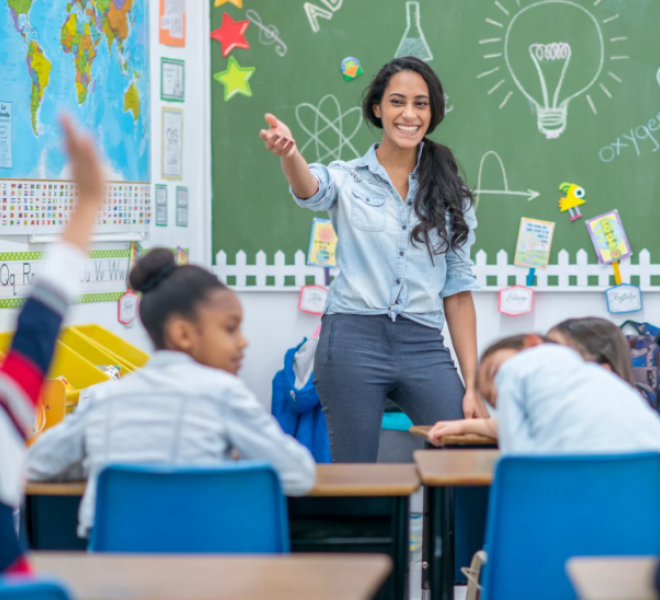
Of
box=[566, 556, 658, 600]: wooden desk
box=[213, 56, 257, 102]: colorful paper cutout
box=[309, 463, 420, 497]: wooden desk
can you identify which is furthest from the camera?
box=[213, 56, 257, 102]: colorful paper cutout

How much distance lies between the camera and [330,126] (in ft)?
13.5

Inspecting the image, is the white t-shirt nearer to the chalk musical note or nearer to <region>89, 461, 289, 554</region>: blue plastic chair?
<region>89, 461, 289, 554</region>: blue plastic chair

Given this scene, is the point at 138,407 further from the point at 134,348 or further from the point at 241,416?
the point at 134,348

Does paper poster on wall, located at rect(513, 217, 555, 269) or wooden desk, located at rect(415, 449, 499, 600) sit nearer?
wooden desk, located at rect(415, 449, 499, 600)

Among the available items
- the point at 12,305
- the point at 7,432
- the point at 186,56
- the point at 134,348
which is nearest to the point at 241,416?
the point at 7,432

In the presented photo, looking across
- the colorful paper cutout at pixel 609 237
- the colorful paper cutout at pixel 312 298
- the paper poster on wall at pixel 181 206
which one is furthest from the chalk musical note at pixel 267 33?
the colorful paper cutout at pixel 609 237

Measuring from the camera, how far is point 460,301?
2.64 m

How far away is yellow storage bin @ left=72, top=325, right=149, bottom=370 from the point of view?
3539mm

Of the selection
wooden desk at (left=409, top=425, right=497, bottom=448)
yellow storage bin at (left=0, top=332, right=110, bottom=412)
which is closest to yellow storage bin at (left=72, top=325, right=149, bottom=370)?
yellow storage bin at (left=0, top=332, right=110, bottom=412)

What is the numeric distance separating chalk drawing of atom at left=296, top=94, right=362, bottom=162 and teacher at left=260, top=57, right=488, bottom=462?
1506 millimetres

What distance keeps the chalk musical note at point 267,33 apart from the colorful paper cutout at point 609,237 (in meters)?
1.61

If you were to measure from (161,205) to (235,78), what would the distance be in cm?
70

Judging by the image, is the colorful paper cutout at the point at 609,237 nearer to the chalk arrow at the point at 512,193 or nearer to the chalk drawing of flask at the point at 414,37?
the chalk arrow at the point at 512,193

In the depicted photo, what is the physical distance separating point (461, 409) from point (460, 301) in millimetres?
332
